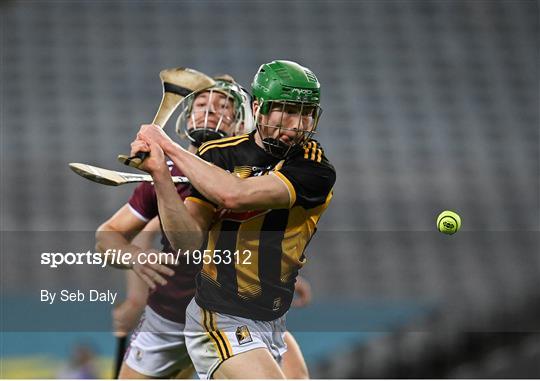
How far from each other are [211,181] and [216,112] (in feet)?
3.26

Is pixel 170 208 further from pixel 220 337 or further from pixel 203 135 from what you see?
pixel 203 135

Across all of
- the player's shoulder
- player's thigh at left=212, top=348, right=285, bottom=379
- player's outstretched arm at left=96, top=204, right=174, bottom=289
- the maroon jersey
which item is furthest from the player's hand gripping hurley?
player's thigh at left=212, top=348, right=285, bottom=379

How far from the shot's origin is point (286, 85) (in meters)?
2.77

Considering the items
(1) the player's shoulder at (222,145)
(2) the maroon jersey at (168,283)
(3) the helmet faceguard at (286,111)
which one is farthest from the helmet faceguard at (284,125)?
(2) the maroon jersey at (168,283)

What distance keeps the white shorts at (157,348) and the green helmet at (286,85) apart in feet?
4.05

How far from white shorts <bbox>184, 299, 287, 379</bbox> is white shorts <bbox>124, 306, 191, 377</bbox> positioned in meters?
0.70

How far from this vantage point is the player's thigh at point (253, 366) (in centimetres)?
266

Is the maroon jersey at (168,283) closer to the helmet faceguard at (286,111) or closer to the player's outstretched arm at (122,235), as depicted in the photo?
the player's outstretched arm at (122,235)

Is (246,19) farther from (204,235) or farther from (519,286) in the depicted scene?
(204,235)

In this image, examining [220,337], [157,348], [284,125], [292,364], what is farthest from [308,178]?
[157,348]

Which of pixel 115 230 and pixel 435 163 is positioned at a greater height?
pixel 115 230

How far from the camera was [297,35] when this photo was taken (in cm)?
1009

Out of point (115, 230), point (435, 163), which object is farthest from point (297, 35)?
point (115, 230)

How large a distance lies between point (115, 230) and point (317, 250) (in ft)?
14.9
